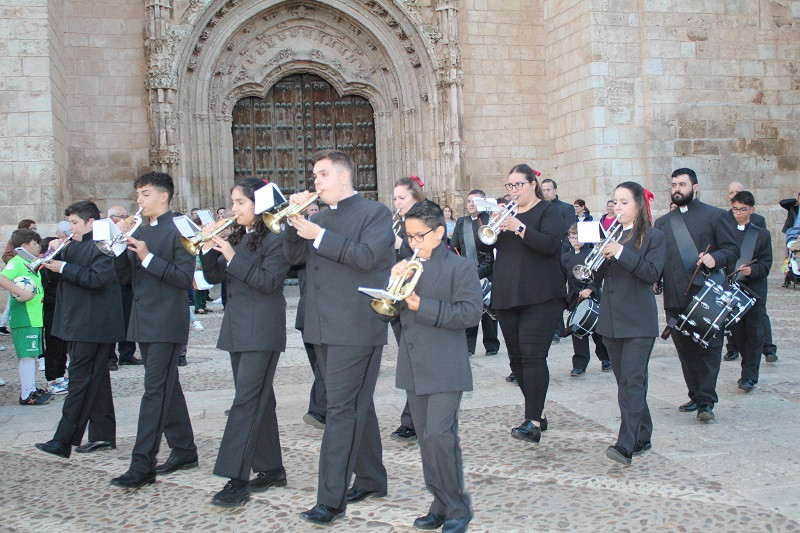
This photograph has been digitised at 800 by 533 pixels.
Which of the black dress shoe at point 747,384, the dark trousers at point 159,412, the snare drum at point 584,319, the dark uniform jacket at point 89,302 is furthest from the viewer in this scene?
the snare drum at point 584,319

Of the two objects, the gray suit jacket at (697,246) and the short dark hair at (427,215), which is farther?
the gray suit jacket at (697,246)

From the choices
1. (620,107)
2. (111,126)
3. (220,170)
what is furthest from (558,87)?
(111,126)

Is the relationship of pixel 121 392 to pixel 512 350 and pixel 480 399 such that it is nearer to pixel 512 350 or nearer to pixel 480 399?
pixel 480 399

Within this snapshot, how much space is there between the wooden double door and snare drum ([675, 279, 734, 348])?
10.7m

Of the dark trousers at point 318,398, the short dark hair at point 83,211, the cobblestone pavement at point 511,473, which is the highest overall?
the short dark hair at point 83,211

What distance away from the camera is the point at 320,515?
441 cm

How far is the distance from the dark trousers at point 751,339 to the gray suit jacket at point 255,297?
171 inches

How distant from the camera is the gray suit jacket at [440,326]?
4.25 m

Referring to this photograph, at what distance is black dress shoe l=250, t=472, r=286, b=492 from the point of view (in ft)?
16.5

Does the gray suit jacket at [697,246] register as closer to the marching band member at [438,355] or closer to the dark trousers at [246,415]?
the marching band member at [438,355]

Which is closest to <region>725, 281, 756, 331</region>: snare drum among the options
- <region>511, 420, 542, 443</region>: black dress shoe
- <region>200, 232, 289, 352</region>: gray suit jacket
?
<region>511, 420, 542, 443</region>: black dress shoe

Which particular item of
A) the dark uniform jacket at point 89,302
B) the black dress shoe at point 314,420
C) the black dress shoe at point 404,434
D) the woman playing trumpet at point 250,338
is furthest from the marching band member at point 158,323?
the black dress shoe at point 404,434

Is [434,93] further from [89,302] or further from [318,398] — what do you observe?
[89,302]

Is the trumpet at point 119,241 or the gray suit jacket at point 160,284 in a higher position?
the trumpet at point 119,241
